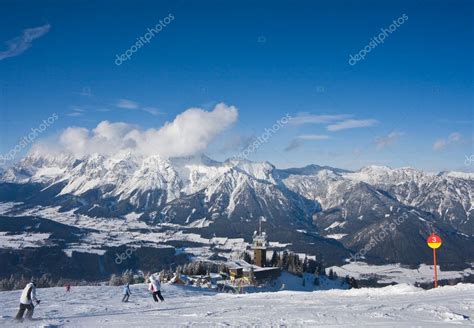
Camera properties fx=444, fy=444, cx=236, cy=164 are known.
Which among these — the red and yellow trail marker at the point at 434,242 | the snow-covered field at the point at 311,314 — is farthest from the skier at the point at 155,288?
the red and yellow trail marker at the point at 434,242

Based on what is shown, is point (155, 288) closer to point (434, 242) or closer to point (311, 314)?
point (311, 314)

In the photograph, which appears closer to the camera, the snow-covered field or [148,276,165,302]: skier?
the snow-covered field

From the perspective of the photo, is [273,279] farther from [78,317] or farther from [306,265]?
[78,317]

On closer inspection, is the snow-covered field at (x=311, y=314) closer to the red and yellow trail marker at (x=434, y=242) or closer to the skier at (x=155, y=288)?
the red and yellow trail marker at (x=434, y=242)

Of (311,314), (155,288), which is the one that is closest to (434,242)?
(311,314)

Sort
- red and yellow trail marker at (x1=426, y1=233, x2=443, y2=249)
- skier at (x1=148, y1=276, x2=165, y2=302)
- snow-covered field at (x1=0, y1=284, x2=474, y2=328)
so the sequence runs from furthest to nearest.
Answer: skier at (x1=148, y1=276, x2=165, y2=302), red and yellow trail marker at (x1=426, y1=233, x2=443, y2=249), snow-covered field at (x1=0, y1=284, x2=474, y2=328)

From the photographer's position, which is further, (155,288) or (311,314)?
(155,288)

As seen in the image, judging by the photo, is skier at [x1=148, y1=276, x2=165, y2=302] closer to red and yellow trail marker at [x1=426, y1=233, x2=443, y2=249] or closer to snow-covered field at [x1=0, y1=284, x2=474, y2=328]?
snow-covered field at [x1=0, y1=284, x2=474, y2=328]

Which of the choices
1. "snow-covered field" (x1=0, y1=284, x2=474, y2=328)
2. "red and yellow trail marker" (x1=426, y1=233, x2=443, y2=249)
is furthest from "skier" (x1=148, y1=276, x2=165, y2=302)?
"red and yellow trail marker" (x1=426, y1=233, x2=443, y2=249)

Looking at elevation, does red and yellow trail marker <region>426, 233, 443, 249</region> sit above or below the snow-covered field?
above

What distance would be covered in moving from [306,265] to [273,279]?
170 ft

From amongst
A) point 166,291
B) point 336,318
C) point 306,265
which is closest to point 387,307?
point 336,318

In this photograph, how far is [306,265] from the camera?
158m

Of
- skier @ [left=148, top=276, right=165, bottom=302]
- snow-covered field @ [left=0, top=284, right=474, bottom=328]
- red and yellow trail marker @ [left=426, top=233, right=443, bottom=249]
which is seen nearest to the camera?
snow-covered field @ [left=0, top=284, right=474, bottom=328]
